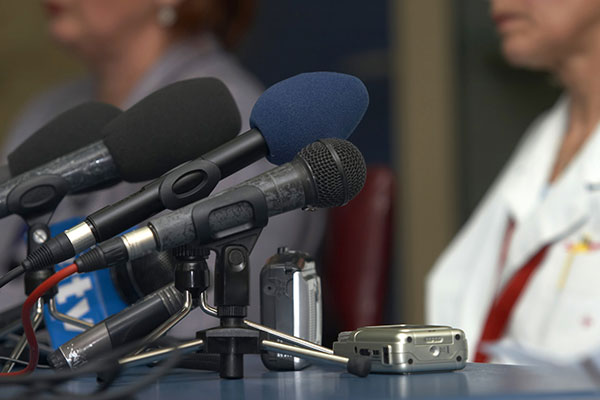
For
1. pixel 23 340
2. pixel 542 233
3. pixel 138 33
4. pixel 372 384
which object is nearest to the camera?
pixel 372 384

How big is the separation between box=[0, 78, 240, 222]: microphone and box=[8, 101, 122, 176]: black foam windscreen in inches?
2.7

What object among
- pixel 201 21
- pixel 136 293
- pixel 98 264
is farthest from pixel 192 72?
pixel 98 264

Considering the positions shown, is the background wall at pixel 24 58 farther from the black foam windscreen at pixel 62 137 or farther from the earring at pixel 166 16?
the black foam windscreen at pixel 62 137

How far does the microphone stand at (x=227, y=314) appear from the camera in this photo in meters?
0.50

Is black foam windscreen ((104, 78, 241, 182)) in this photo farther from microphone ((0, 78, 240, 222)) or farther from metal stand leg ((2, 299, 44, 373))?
metal stand leg ((2, 299, 44, 373))

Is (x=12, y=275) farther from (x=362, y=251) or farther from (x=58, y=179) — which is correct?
(x=362, y=251)

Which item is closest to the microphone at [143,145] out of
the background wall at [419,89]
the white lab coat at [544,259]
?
the white lab coat at [544,259]

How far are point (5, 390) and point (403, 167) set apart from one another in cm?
207

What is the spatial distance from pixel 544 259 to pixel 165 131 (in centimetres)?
85

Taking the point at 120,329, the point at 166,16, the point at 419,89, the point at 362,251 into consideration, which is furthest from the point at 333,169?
the point at 419,89

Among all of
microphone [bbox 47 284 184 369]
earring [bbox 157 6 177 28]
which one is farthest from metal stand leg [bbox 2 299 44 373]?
earring [bbox 157 6 177 28]

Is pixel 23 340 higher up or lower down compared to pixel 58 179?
lower down

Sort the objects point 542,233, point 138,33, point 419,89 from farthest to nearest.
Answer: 1. point 419,89
2. point 138,33
3. point 542,233

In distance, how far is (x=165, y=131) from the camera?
56cm
